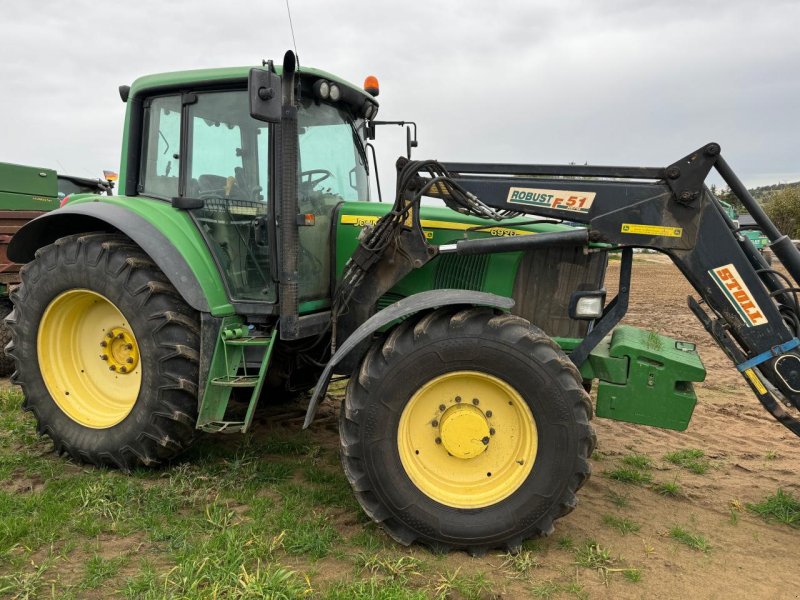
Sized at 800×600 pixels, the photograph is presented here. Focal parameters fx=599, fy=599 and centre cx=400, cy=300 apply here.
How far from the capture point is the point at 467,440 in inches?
115

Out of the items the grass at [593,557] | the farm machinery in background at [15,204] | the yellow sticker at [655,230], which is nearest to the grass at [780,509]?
the grass at [593,557]

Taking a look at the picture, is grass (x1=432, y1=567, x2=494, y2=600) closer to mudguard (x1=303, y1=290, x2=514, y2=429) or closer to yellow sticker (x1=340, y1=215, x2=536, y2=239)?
mudguard (x1=303, y1=290, x2=514, y2=429)

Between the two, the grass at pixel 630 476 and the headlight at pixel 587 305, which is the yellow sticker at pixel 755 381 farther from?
the grass at pixel 630 476

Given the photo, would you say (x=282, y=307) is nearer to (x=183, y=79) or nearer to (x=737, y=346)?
(x=183, y=79)

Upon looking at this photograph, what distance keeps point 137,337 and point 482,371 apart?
201 centimetres

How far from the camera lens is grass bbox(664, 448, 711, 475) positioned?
3.93 meters

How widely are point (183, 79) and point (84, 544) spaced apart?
2.59 m

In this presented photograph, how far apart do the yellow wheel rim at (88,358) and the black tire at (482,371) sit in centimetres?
172

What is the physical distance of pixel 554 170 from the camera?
3.27 m

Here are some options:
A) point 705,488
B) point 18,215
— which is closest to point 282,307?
point 705,488

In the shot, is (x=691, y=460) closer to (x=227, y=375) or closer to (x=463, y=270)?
(x=463, y=270)

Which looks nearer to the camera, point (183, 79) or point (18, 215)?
point (183, 79)

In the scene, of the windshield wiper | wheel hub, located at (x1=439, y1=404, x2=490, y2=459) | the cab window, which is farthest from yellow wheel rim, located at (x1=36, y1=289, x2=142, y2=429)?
wheel hub, located at (x1=439, y1=404, x2=490, y2=459)

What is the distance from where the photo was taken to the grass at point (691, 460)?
3928mm
